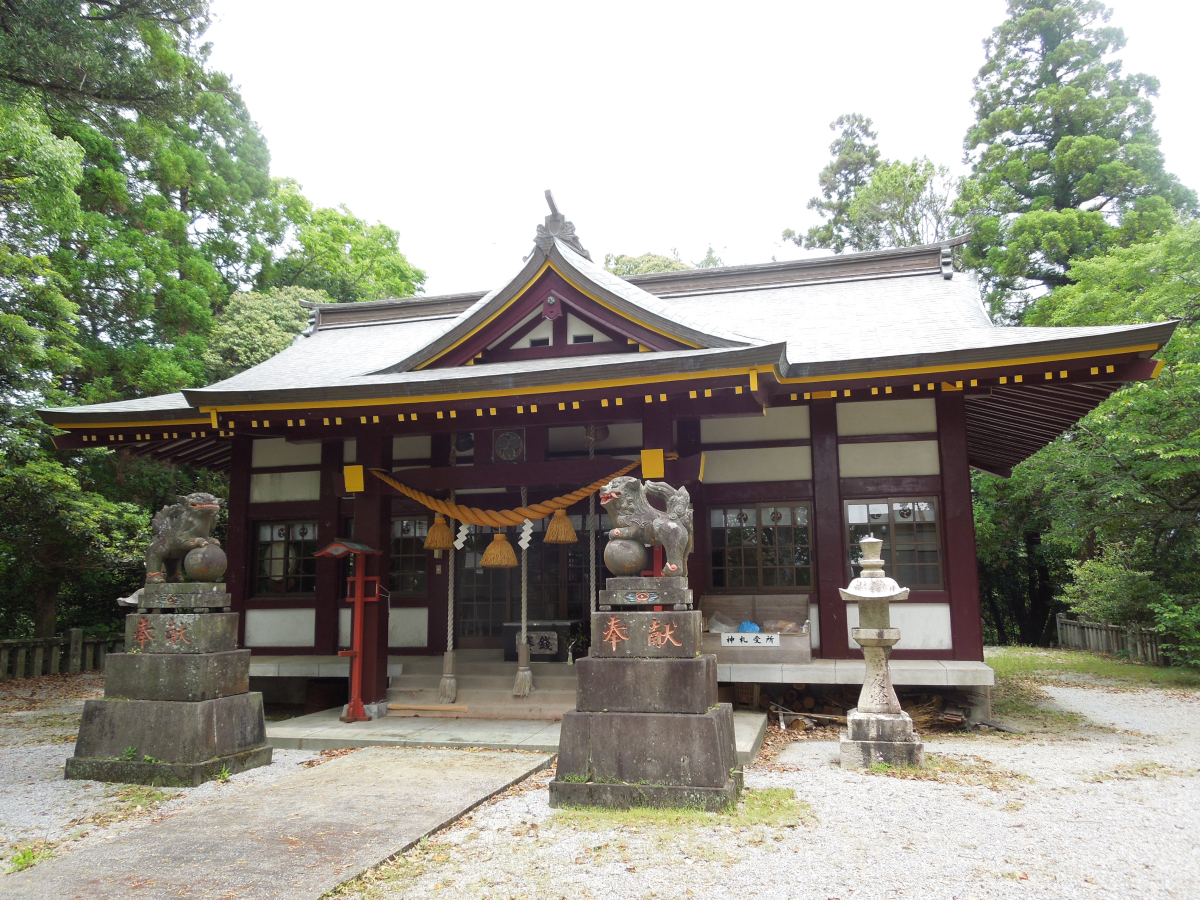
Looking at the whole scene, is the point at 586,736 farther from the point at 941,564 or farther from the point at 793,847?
the point at 941,564

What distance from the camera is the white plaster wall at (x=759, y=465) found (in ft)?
31.6

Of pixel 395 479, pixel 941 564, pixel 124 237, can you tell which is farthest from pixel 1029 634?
pixel 124 237

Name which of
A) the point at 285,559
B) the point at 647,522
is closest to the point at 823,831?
the point at 647,522

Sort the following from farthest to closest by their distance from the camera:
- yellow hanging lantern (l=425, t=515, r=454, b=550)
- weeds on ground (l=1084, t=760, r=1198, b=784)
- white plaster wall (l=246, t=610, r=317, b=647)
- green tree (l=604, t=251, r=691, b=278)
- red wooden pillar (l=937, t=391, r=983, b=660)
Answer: green tree (l=604, t=251, r=691, b=278)
white plaster wall (l=246, t=610, r=317, b=647)
yellow hanging lantern (l=425, t=515, r=454, b=550)
red wooden pillar (l=937, t=391, r=983, b=660)
weeds on ground (l=1084, t=760, r=1198, b=784)

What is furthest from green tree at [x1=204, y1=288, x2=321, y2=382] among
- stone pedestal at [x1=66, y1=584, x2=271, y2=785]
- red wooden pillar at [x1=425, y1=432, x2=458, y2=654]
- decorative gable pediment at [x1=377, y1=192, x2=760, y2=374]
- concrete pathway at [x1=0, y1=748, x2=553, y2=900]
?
concrete pathway at [x1=0, y1=748, x2=553, y2=900]

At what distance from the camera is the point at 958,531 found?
8906 mm

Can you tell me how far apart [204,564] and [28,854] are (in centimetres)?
276

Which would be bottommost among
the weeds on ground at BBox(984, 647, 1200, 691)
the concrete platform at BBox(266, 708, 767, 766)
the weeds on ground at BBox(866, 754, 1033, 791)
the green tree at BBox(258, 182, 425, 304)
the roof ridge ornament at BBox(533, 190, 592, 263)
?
the weeds on ground at BBox(984, 647, 1200, 691)

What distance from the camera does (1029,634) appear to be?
22281 millimetres

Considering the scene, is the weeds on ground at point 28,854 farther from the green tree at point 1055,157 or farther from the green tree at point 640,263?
the green tree at point 640,263

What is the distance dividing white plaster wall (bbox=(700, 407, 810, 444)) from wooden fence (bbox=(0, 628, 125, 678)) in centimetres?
1099

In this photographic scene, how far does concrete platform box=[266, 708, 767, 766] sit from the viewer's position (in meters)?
7.70

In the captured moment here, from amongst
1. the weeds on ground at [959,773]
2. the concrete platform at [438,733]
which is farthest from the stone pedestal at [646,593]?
the weeds on ground at [959,773]

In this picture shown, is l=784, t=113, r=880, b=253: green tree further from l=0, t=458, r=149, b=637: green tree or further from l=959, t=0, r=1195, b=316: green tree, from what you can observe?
l=0, t=458, r=149, b=637: green tree
